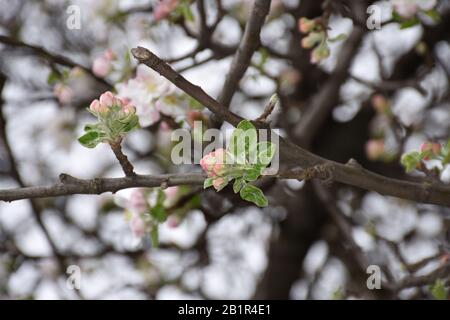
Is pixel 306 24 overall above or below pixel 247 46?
above

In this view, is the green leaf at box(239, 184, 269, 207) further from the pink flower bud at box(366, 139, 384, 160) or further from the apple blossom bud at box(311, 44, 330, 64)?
the pink flower bud at box(366, 139, 384, 160)

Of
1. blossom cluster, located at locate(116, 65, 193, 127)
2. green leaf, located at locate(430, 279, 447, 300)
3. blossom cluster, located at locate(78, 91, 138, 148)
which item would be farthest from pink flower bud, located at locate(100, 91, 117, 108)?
green leaf, located at locate(430, 279, 447, 300)

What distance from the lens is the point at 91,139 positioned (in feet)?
3.59

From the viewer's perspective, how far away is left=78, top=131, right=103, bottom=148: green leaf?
1090mm

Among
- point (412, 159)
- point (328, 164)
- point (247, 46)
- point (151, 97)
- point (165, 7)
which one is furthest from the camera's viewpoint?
point (165, 7)

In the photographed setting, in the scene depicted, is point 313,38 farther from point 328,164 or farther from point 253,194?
point 253,194

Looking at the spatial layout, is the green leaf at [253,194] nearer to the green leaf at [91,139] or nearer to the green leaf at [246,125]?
the green leaf at [246,125]

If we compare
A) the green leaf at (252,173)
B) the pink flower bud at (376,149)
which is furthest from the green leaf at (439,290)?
the pink flower bud at (376,149)

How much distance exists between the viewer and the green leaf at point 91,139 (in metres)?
1.09

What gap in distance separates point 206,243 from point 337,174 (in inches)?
64.0

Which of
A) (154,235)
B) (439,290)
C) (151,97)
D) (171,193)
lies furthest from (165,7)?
(439,290)

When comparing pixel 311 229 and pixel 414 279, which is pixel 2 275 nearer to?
pixel 311 229
